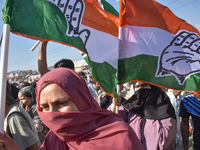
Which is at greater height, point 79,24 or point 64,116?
point 79,24

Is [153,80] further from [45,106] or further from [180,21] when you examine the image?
[45,106]

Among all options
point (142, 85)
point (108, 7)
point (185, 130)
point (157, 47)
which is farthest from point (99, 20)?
point (185, 130)

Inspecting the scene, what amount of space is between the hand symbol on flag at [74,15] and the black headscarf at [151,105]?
42.8 inches

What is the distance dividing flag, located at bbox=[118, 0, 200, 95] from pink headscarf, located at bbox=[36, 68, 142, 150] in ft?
4.48

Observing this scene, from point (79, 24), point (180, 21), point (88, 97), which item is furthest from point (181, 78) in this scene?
point (88, 97)

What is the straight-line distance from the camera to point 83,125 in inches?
44.9

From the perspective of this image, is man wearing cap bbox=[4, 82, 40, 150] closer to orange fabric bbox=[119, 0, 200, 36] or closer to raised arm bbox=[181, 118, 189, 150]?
orange fabric bbox=[119, 0, 200, 36]

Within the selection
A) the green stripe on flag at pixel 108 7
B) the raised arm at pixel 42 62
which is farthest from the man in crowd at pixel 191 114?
the raised arm at pixel 42 62

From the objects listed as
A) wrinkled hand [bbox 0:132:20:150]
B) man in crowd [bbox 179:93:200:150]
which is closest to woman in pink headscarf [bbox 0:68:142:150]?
wrinkled hand [bbox 0:132:20:150]

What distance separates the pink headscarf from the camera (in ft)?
3.59

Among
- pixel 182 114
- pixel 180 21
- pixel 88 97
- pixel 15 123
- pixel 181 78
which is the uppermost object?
pixel 180 21

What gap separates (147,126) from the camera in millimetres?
2342

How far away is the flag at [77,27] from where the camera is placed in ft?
6.91

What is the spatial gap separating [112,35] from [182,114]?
172 centimetres
